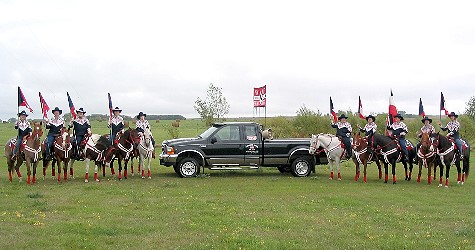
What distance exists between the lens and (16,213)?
36.3 ft

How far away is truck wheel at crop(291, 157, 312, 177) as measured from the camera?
1930 cm

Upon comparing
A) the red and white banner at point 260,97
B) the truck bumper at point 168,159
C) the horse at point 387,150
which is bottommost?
the truck bumper at point 168,159

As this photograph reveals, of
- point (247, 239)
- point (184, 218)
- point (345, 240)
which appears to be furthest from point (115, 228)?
point (345, 240)

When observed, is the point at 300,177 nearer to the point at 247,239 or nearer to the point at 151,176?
the point at 151,176

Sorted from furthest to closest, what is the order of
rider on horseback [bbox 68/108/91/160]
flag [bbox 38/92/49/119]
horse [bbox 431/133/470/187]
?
rider on horseback [bbox 68/108/91/160] < flag [bbox 38/92/49/119] < horse [bbox 431/133/470/187]

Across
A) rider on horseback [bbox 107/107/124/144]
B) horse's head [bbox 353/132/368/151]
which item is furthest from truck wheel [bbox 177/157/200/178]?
horse's head [bbox 353/132/368/151]

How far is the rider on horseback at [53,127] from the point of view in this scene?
1741 centimetres

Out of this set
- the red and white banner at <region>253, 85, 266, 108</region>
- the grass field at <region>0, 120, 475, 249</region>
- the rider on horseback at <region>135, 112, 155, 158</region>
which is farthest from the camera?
the red and white banner at <region>253, 85, 266, 108</region>

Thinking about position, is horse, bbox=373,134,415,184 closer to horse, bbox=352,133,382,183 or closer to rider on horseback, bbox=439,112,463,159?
horse, bbox=352,133,382,183

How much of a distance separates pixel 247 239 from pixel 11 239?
4.06 meters

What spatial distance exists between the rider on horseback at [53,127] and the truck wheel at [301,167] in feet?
28.3

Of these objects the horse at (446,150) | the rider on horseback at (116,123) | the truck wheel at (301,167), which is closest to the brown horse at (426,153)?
the horse at (446,150)

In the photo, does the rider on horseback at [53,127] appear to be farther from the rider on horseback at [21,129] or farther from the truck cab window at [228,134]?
the truck cab window at [228,134]

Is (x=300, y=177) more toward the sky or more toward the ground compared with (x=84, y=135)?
more toward the ground
